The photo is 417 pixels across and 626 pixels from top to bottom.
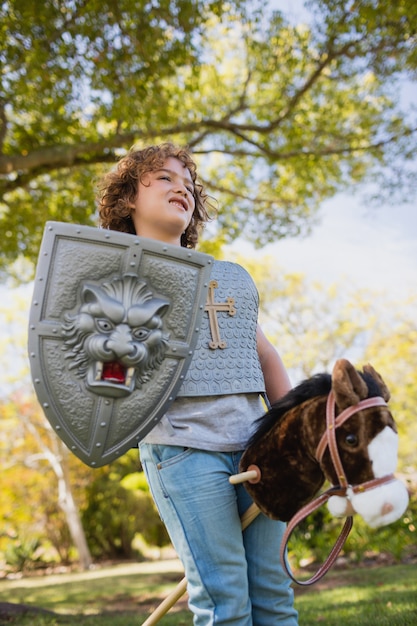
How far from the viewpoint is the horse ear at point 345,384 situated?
144 centimetres

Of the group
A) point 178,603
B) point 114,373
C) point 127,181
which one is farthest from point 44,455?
point 114,373

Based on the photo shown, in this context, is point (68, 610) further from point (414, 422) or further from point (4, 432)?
point (414, 422)

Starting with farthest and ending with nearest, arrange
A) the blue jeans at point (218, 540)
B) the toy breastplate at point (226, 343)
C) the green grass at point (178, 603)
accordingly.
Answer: the green grass at point (178, 603) → the toy breastplate at point (226, 343) → the blue jeans at point (218, 540)

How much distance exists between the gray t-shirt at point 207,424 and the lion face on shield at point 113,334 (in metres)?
0.20

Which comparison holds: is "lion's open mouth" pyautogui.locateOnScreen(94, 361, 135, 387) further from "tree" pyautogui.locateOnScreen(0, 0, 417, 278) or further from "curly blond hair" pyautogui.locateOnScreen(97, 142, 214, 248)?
"tree" pyautogui.locateOnScreen(0, 0, 417, 278)

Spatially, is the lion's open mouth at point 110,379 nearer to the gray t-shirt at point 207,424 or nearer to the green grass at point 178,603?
the gray t-shirt at point 207,424

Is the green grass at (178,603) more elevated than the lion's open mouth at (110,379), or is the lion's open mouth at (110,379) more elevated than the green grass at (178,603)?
the lion's open mouth at (110,379)

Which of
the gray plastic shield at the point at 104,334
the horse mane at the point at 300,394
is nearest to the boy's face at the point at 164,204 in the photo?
the gray plastic shield at the point at 104,334

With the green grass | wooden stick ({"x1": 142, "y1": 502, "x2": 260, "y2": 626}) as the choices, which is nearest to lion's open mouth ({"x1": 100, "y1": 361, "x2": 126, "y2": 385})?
wooden stick ({"x1": 142, "y1": 502, "x2": 260, "y2": 626})

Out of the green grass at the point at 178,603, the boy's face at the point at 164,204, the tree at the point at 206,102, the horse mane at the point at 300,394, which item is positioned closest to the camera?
the horse mane at the point at 300,394

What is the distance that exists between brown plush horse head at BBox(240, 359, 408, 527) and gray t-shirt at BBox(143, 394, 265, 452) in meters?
0.11

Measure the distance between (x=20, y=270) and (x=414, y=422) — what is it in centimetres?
1535

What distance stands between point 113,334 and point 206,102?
840cm

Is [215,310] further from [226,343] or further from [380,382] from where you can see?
[380,382]
